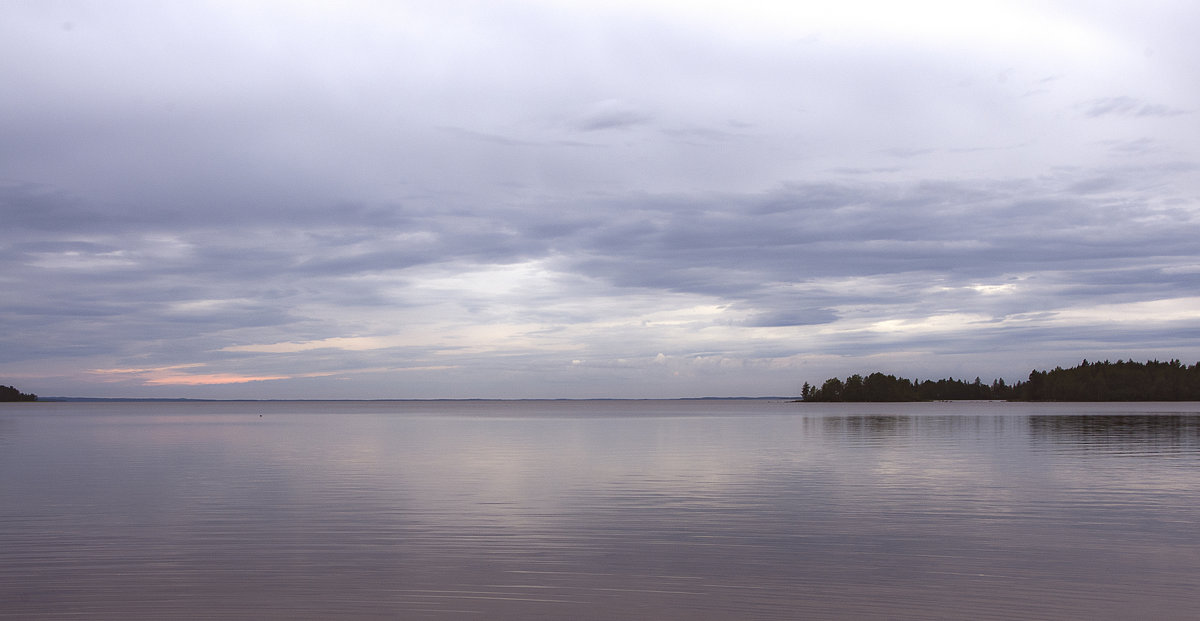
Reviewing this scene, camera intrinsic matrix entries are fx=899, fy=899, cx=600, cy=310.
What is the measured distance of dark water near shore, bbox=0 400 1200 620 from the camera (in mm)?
14102

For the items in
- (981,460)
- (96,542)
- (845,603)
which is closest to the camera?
(845,603)

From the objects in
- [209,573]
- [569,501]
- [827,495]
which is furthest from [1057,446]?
[209,573]

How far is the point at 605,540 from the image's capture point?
65.6ft

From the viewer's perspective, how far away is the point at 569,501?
26969mm

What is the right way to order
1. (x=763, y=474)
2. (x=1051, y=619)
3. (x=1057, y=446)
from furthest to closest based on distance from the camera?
(x=1057, y=446), (x=763, y=474), (x=1051, y=619)

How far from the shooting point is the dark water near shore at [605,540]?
1410 cm

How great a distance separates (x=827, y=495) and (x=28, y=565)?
21198mm

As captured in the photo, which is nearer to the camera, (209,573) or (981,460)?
(209,573)

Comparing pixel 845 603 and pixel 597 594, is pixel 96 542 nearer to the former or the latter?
pixel 597 594

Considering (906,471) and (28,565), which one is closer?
(28,565)

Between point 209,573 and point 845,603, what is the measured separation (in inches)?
440

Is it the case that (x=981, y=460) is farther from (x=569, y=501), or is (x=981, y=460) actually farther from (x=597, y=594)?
(x=597, y=594)

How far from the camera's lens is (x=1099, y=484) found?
31.3m

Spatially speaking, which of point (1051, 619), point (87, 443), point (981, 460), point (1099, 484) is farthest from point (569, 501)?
point (87, 443)
